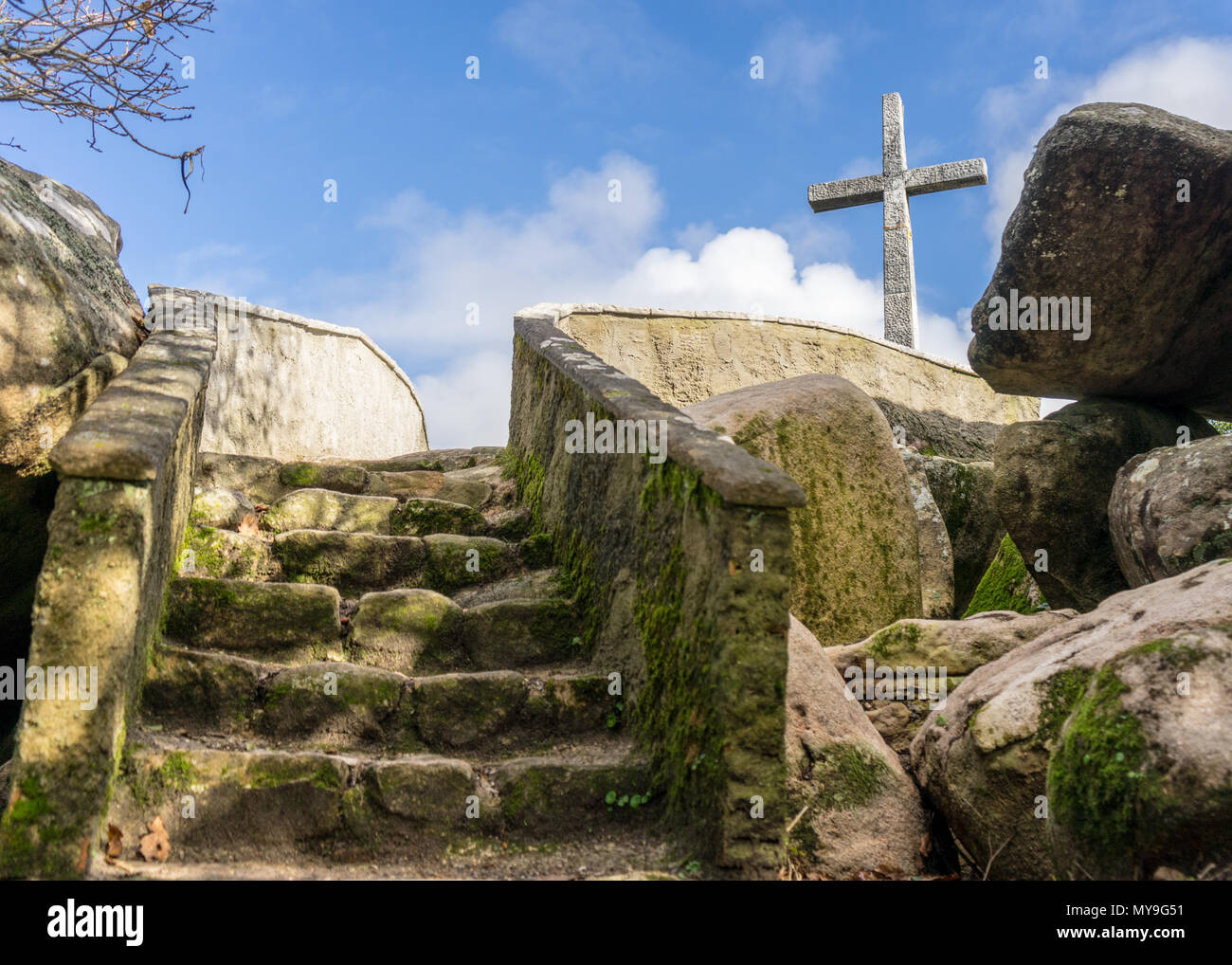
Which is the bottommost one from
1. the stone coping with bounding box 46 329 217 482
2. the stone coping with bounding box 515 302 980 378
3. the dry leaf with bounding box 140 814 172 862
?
the dry leaf with bounding box 140 814 172 862

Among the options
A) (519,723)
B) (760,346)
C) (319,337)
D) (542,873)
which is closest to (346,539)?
(519,723)

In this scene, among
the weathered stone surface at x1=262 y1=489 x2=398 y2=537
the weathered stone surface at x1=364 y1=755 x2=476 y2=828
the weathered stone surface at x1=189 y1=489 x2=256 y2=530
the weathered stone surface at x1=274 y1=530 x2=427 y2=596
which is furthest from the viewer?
the weathered stone surface at x1=262 y1=489 x2=398 y2=537

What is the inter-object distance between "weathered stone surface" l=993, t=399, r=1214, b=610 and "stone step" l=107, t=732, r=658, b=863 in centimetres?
332

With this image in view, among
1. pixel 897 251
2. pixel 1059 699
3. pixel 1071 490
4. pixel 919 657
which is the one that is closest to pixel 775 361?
pixel 897 251

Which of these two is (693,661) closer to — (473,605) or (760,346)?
(473,605)

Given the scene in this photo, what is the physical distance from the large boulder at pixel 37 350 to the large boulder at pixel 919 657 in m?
3.30

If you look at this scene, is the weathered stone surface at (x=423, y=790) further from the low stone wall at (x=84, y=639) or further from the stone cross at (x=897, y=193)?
the stone cross at (x=897, y=193)

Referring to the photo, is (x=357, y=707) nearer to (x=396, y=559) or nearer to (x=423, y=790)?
(x=423, y=790)

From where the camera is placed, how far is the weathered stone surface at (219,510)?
468 cm

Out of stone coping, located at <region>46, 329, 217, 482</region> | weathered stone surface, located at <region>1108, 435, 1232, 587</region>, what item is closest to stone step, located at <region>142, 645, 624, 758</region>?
stone coping, located at <region>46, 329, 217, 482</region>

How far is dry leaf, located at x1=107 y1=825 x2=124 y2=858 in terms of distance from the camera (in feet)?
9.45

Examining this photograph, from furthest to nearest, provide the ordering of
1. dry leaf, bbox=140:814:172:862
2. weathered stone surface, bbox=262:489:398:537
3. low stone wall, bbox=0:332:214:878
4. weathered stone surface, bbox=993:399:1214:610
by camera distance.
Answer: weathered stone surface, bbox=993:399:1214:610 → weathered stone surface, bbox=262:489:398:537 → dry leaf, bbox=140:814:172:862 → low stone wall, bbox=0:332:214:878

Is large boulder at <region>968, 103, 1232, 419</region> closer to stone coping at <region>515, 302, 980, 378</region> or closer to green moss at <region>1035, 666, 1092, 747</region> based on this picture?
green moss at <region>1035, 666, 1092, 747</region>

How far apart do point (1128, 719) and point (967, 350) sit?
3535 millimetres
